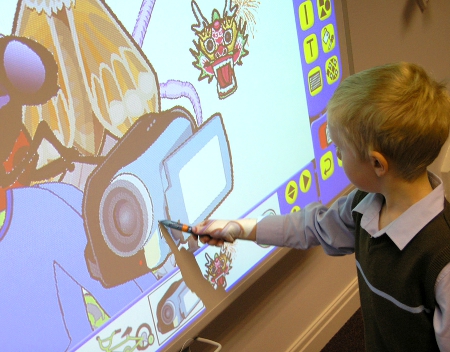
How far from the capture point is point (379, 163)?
94 cm

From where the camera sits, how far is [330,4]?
1.53m

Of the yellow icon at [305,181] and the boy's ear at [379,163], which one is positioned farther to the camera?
the yellow icon at [305,181]

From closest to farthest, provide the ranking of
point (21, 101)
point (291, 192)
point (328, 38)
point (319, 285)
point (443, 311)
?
point (21, 101) < point (443, 311) < point (291, 192) < point (328, 38) < point (319, 285)

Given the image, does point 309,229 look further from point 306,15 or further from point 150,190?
point 306,15

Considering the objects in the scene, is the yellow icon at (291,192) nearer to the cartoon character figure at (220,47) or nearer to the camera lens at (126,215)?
the cartoon character figure at (220,47)

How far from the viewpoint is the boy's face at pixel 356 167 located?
96cm

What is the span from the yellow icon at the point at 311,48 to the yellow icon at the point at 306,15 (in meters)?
0.03

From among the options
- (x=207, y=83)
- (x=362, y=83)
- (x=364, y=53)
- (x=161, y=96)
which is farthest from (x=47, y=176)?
(x=364, y=53)

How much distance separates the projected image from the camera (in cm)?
81

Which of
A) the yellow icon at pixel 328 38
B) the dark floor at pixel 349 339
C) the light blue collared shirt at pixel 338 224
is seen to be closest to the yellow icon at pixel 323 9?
the yellow icon at pixel 328 38

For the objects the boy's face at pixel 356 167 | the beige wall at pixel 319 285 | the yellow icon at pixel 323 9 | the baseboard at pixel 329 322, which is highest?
the yellow icon at pixel 323 9

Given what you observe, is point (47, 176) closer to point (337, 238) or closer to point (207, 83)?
point (207, 83)

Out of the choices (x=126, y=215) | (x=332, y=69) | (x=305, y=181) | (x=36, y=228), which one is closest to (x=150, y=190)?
(x=126, y=215)

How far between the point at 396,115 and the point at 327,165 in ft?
2.21
